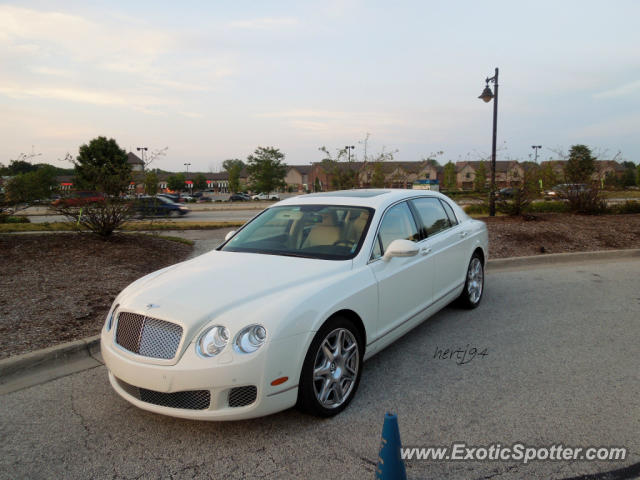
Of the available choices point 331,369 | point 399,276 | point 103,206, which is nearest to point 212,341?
point 331,369

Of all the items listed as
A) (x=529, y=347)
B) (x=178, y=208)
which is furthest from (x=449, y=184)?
(x=529, y=347)

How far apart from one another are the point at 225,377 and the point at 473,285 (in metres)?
4.07

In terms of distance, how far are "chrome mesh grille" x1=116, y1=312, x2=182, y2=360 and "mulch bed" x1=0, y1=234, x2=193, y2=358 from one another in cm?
174

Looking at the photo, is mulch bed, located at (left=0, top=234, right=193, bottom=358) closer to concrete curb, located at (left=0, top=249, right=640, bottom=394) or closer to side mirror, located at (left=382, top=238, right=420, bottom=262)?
concrete curb, located at (left=0, top=249, right=640, bottom=394)

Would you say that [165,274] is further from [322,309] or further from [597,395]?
[597,395]

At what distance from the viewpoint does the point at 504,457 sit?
2830 mm

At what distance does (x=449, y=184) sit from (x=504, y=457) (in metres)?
81.3

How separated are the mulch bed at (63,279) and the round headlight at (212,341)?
2.39 meters

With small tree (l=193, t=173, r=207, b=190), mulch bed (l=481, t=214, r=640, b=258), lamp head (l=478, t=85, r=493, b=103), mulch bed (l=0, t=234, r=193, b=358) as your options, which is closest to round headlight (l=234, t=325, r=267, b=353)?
mulch bed (l=0, t=234, r=193, b=358)

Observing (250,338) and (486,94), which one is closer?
(250,338)

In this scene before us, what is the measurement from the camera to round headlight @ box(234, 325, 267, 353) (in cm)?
287

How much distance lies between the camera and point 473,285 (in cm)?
597

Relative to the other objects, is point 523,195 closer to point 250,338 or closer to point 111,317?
point 250,338

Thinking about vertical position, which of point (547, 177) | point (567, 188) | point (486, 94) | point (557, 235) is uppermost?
point (486, 94)
